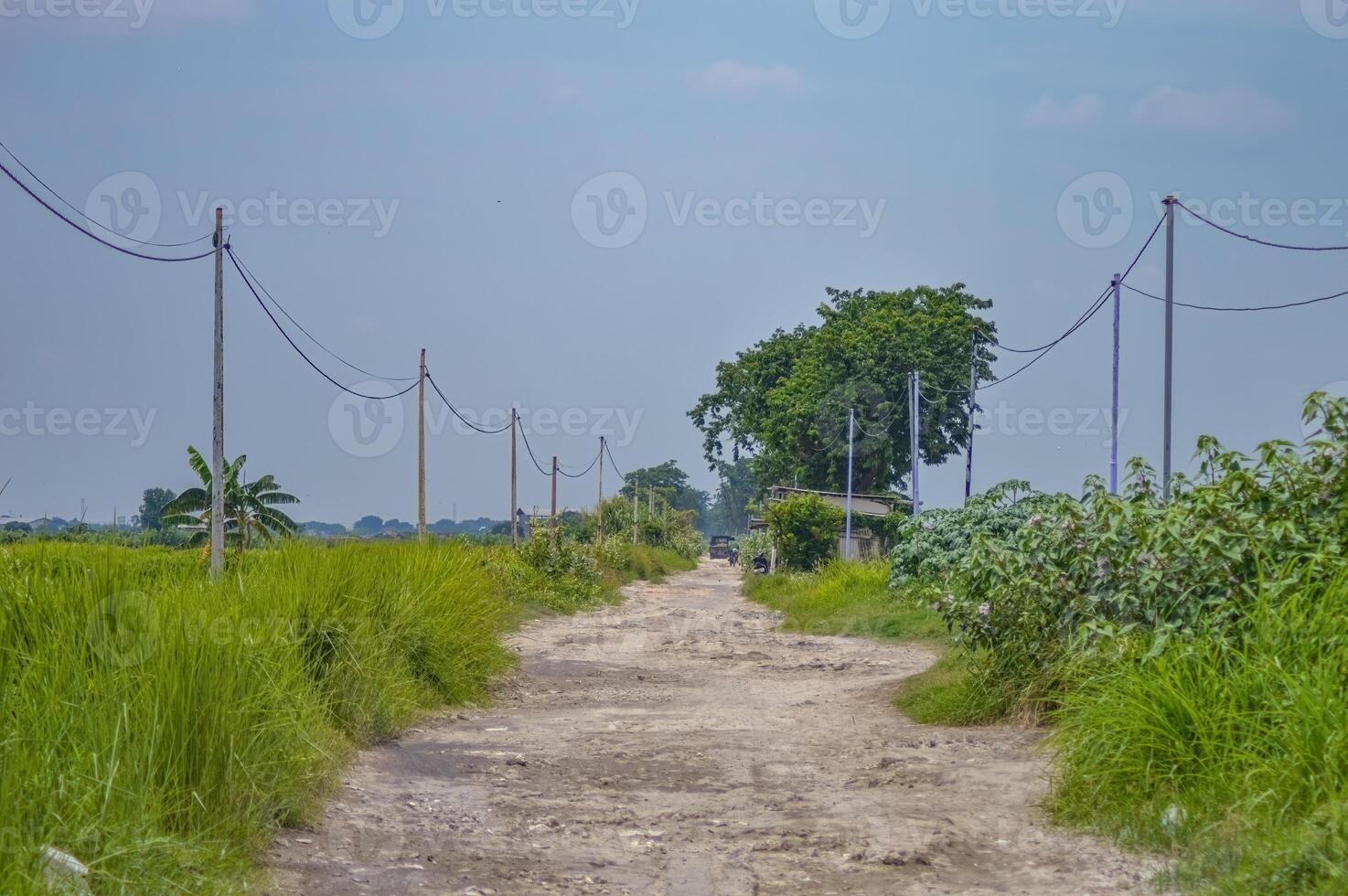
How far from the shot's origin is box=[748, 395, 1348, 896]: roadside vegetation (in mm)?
5559

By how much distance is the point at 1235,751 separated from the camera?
6164mm

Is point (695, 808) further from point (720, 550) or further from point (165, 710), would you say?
point (720, 550)

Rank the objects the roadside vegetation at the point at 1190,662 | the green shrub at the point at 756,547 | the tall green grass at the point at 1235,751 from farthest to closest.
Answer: the green shrub at the point at 756,547 → the roadside vegetation at the point at 1190,662 → the tall green grass at the point at 1235,751

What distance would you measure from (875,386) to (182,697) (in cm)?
4337

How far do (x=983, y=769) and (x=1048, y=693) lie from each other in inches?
68.8

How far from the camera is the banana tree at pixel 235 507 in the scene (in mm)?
31234

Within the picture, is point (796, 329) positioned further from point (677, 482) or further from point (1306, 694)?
point (677, 482)

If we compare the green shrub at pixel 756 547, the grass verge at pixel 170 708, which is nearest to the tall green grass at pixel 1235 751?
the grass verge at pixel 170 708

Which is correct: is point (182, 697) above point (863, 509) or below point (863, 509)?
above

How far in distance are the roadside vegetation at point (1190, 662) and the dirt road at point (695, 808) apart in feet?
1.27

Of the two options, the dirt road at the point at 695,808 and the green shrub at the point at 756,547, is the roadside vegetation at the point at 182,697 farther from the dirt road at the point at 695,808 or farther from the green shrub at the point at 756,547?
the green shrub at the point at 756,547

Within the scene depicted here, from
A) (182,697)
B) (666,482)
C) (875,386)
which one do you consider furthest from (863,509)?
(666,482)

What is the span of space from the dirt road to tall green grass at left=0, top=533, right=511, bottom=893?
331mm

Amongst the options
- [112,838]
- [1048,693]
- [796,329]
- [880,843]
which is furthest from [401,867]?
[796,329]
